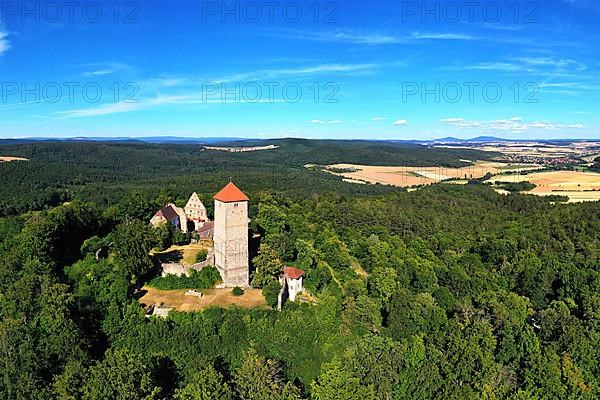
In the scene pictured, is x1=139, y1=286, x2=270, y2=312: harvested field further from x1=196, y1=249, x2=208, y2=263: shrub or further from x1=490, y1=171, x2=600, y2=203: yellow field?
x1=490, y1=171, x2=600, y2=203: yellow field

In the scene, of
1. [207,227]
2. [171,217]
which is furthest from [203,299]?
[171,217]

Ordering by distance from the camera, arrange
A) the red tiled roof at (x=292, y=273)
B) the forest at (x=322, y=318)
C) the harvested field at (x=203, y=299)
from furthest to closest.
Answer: the red tiled roof at (x=292, y=273) → the harvested field at (x=203, y=299) → the forest at (x=322, y=318)

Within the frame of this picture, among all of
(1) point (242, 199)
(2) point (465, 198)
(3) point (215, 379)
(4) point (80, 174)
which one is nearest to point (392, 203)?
(2) point (465, 198)

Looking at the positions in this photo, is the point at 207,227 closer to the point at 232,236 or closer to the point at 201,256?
the point at 201,256

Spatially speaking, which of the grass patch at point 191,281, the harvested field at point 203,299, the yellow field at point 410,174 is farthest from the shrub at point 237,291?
the yellow field at point 410,174

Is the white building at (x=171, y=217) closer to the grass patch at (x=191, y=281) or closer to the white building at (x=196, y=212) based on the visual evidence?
the white building at (x=196, y=212)
